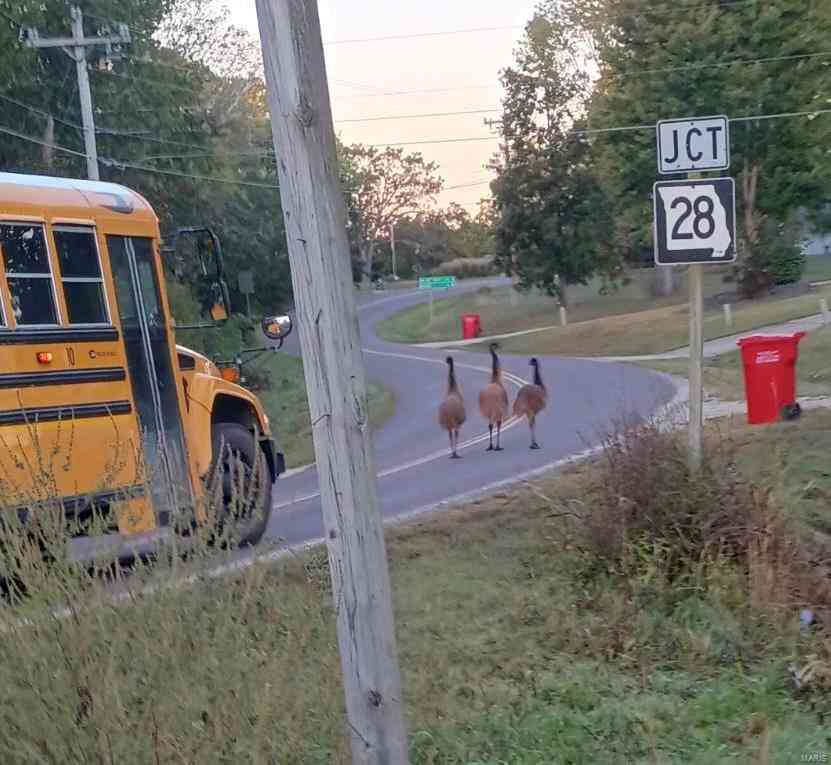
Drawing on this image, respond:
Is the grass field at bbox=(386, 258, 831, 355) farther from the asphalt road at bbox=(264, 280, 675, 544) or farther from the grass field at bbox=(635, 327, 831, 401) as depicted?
the grass field at bbox=(635, 327, 831, 401)

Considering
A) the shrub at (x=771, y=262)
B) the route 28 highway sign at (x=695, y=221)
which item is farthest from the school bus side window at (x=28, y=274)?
the shrub at (x=771, y=262)

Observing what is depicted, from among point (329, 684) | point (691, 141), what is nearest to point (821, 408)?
point (691, 141)

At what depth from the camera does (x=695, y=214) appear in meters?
9.08

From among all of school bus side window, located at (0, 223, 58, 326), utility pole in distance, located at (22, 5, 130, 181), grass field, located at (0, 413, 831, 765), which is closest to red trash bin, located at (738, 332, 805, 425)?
grass field, located at (0, 413, 831, 765)

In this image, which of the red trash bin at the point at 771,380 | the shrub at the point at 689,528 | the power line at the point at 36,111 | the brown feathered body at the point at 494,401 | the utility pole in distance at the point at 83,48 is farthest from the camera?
the power line at the point at 36,111

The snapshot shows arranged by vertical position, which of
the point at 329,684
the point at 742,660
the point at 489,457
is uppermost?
the point at 329,684

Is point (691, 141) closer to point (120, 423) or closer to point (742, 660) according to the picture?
point (742, 660)

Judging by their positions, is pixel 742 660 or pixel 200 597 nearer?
pixel 200 597

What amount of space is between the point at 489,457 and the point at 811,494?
8.38 metres

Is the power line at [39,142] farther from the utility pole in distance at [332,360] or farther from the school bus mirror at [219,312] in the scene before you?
the utility pole in distance at [332,360]

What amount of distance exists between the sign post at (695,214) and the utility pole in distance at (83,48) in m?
16.9

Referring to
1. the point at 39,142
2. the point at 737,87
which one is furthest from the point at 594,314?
the point at 39,142

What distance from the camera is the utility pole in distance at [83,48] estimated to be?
79.5 feet

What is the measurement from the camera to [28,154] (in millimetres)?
26828
